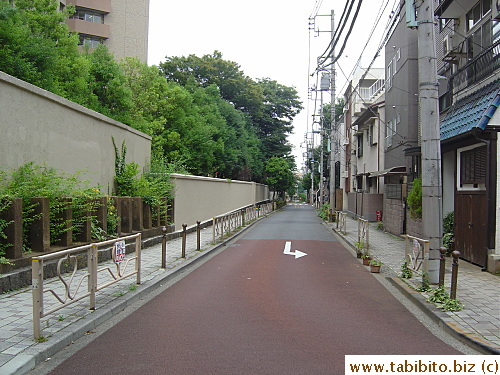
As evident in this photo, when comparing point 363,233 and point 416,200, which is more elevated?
point 416,200

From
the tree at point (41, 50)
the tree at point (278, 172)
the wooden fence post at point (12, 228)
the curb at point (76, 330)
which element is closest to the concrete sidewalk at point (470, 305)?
the curb at point (76, 330)

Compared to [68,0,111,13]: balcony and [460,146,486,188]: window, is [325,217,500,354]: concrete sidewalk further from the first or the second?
[68,0,111,13]: balcony

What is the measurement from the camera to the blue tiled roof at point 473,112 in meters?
10.2

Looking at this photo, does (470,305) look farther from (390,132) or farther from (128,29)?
(128,29)

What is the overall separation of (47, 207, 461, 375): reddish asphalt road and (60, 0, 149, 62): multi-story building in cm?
3272

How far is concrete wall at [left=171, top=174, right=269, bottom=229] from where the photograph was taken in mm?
18984

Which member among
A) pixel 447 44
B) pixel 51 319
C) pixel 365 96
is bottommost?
pixel 51 319

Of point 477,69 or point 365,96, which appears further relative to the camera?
point 365,96

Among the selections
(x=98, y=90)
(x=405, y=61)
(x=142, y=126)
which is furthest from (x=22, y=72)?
(x=405, y=61)

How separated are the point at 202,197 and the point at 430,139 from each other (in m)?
15.6

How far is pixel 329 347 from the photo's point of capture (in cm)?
547

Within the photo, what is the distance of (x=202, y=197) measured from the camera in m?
23.2

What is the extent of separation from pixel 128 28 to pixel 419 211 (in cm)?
3246

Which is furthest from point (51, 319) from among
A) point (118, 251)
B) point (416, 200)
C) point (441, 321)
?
point (416, 200)
